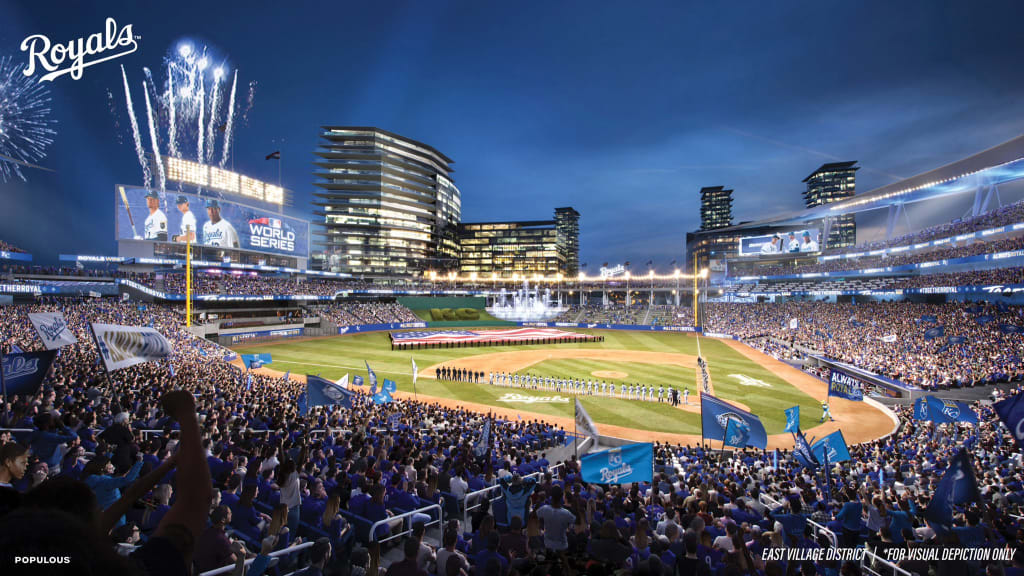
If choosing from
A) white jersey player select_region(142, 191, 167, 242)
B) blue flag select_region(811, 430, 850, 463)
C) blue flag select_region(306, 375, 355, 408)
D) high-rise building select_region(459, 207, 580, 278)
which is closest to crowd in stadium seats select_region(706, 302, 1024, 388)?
blue flag select_region(811, 430, 850, 463)

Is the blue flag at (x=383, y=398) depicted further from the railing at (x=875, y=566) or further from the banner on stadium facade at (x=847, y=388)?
the banner on stadium facade at (x=847, y=388)

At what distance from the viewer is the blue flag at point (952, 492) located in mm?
8945

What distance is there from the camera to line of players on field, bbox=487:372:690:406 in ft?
102

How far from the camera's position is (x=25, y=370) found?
12.7 m

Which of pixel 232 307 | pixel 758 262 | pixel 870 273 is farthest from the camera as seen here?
pixel 758 262

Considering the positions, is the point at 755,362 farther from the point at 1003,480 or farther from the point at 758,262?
the point at 758,262

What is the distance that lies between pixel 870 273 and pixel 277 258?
90218 mm

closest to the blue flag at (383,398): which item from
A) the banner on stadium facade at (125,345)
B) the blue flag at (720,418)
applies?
the banner on stadium facade at (125,345)

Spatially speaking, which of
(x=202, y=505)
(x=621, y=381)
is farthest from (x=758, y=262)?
(x=202, y=505)

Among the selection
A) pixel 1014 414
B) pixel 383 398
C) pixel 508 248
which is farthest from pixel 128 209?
pixel 508 248

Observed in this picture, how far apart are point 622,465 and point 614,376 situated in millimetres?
29250

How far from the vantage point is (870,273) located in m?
59.7

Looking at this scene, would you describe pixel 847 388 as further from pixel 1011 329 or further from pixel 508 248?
pixel 508 248

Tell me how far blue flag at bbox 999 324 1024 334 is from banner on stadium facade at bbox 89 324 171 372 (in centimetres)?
5503
